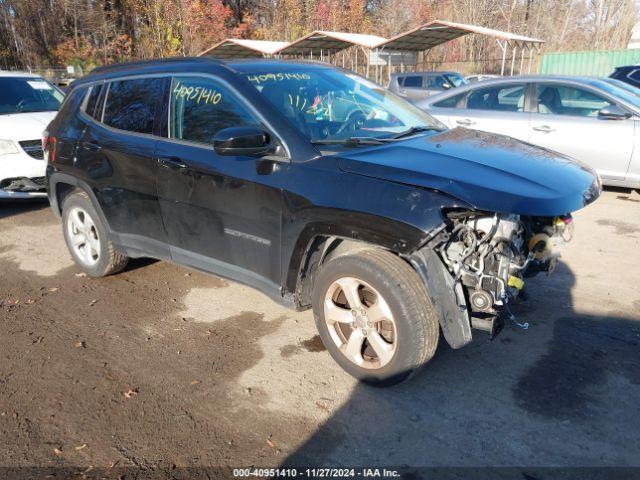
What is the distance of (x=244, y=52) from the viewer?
88.4ft

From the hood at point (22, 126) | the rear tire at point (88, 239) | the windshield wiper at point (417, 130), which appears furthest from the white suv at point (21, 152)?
the windshield wiper at point (417, 130)

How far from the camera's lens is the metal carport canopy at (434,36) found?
20047 millimetres

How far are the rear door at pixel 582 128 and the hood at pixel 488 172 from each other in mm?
3903

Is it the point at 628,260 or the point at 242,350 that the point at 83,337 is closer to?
the point at 242,350

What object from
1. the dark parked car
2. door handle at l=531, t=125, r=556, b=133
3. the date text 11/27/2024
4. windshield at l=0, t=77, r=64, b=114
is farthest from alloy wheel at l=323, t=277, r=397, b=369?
the dark parked car

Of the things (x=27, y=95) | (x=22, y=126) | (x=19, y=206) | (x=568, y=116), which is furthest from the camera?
(x=27, y=95)

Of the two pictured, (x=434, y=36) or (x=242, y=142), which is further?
(x=434, y=36)

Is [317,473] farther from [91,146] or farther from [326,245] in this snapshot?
[91,146]

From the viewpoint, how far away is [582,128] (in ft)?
22.9

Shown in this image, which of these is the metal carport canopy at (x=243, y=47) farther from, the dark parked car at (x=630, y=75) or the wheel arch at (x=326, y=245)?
the wheel arch at (x=326, y=245)

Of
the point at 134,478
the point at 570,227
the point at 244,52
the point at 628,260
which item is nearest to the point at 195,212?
the point at 134,478

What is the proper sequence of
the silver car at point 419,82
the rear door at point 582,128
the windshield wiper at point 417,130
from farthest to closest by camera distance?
the silver car at point 419,82
the rear door at point 582,128
the windshield wiper at point 417,130

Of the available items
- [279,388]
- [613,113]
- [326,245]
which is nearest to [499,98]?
[613,113]

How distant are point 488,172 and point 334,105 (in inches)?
52.8
